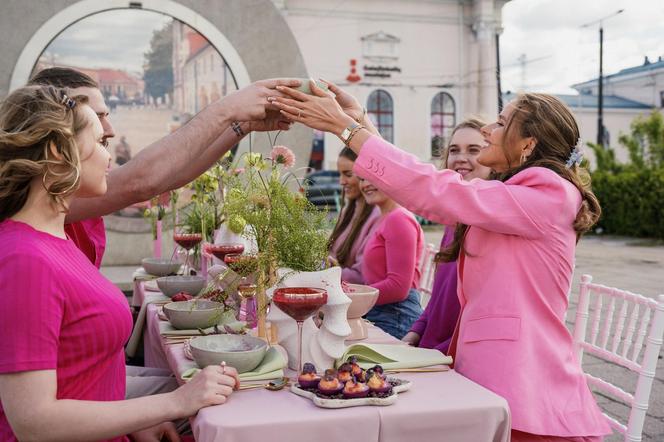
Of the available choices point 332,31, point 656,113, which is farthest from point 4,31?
point 332,31

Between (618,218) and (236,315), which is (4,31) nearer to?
(236,315)

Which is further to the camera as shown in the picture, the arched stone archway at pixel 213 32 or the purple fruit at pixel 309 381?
the arched stone archway at pixel 213 32

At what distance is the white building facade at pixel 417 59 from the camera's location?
83.4ft

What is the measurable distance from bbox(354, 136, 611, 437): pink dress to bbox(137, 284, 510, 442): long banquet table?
0.19 metres

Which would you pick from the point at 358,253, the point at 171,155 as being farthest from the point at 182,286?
the point at 171,155

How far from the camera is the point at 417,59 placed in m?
25.9

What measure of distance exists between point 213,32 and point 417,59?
67.4ft

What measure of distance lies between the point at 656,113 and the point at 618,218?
3.98 m

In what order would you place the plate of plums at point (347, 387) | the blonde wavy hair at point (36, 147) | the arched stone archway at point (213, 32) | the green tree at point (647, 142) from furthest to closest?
the green tree at point (647, 142) → the arched stone archway at point (213, 32) → the plate of plums at point (347, 387) → the blonde wavy hair at point (36, 147)

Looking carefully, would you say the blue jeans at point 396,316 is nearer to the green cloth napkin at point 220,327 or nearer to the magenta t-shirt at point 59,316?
the green cloth napkin at point 220,327

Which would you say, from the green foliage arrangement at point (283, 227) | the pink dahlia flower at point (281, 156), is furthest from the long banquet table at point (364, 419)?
the pink dahlia flower at point (281, 156)

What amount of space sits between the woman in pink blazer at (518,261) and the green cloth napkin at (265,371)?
1.88ft

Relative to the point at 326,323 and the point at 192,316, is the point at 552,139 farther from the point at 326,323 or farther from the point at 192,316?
the point at 192,316

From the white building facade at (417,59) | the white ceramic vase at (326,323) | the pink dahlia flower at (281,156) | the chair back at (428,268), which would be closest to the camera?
the white ceramic vase at (326,323)
